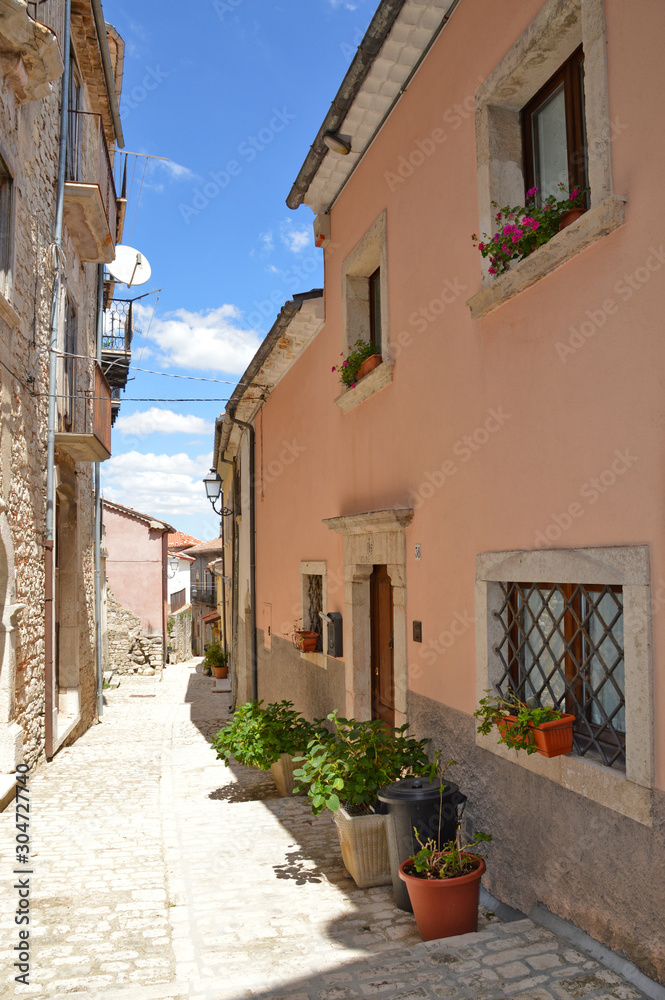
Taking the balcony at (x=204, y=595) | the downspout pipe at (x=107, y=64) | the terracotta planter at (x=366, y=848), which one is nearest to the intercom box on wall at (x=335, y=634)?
the terracotta planter at (x=366, y=848)

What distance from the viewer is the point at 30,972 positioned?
3639 mm

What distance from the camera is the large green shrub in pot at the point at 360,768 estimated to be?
15.6 feet

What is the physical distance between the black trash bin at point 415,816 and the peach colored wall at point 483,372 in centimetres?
58

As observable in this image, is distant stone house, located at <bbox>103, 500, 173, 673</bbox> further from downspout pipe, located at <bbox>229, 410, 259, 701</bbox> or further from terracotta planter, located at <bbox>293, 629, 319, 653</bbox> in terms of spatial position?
terracotta planter, located at <bbox>293, 629, 319, 653</bbox>

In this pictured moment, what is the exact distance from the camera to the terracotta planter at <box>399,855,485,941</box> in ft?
12.5

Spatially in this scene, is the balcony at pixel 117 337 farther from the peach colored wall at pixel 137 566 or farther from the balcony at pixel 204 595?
the balcony at pixel 204 595

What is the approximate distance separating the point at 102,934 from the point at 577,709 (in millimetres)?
2949

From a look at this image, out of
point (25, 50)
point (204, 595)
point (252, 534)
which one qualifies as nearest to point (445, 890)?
point (25, 50)

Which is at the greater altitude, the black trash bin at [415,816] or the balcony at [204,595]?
the black trash bin at [415,816]

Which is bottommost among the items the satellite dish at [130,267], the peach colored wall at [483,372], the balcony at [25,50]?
the peach colored wall at [483,372]

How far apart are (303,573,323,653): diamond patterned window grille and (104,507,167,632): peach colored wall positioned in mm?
16952

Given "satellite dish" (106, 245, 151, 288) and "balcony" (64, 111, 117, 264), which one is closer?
"balcony" (64, 111, 117, 264)

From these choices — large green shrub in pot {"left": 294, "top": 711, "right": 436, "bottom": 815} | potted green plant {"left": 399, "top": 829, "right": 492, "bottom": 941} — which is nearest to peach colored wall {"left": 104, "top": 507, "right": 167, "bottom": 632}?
large green shrub in pot {"left": 294, "top": 711, "right": 436, "bottom": 815}

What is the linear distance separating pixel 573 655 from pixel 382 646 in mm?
3173
